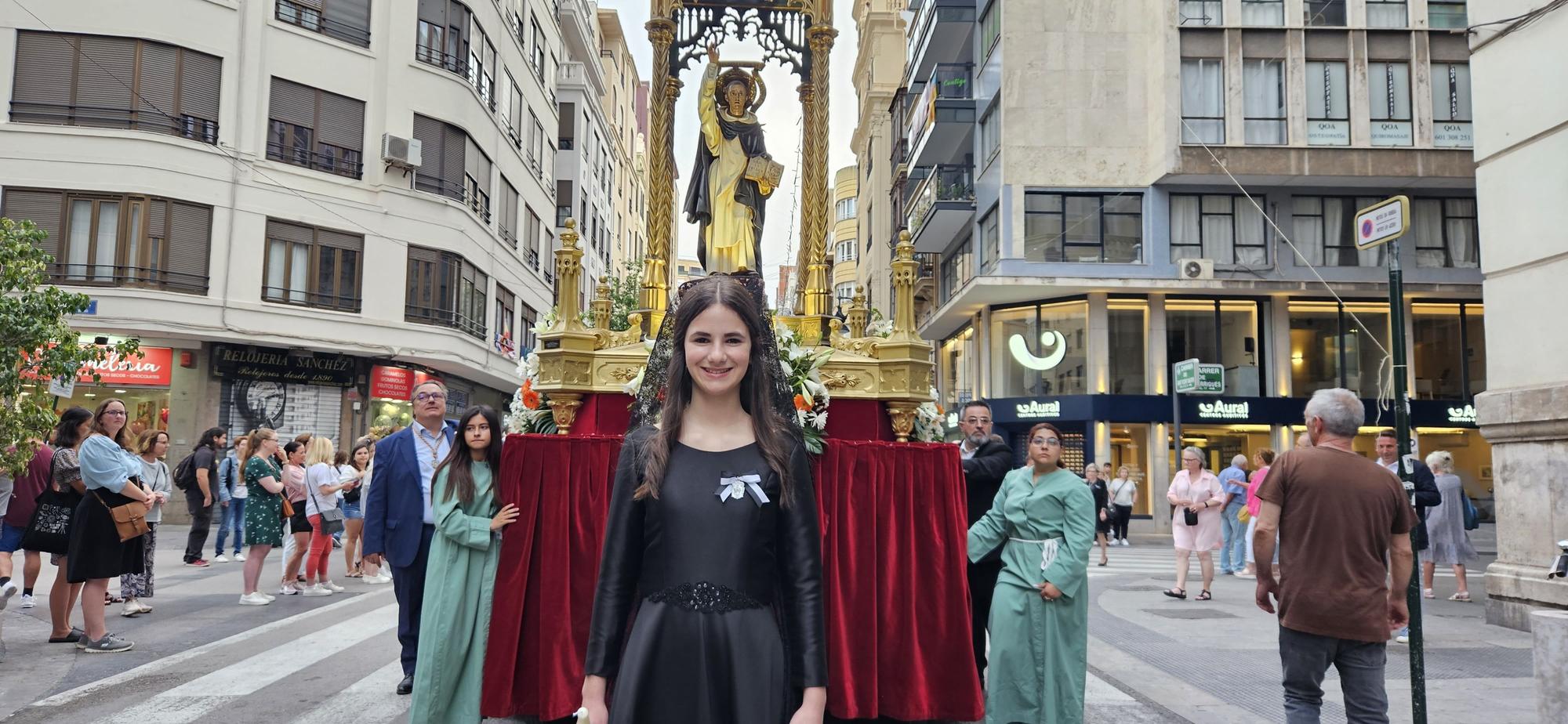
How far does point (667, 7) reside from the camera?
24.1 ft

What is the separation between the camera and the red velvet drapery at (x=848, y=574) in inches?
204

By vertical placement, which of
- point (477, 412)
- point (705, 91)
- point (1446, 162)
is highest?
point (1446, 162)

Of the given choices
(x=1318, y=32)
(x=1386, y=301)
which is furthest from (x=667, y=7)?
(x=1386, y=301)

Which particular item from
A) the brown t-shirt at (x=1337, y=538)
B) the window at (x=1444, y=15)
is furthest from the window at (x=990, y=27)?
the brown t-shirt at (x=1337, y=538)

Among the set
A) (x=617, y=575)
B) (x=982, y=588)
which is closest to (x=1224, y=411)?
(x=982, y=588)

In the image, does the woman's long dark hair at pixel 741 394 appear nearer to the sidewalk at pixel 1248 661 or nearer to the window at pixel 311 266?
the sidewalk at pixel 1248 661

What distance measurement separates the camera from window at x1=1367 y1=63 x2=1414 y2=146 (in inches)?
983

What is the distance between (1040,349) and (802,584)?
1034 inches

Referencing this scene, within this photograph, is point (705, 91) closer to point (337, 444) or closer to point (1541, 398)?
point (1541, 398)

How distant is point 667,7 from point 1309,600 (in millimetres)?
5674

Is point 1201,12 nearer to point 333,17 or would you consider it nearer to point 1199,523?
point 1199,523

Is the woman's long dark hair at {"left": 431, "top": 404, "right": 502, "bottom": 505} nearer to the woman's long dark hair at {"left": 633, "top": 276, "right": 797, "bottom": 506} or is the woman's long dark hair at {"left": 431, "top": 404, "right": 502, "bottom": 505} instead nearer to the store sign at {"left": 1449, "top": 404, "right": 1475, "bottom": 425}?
the woman's long dark hair at {"left": 633, "top": 276, "right": 797, "bottom": 506}

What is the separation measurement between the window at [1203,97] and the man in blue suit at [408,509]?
23.4 meters

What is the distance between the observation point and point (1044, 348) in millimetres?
27906
